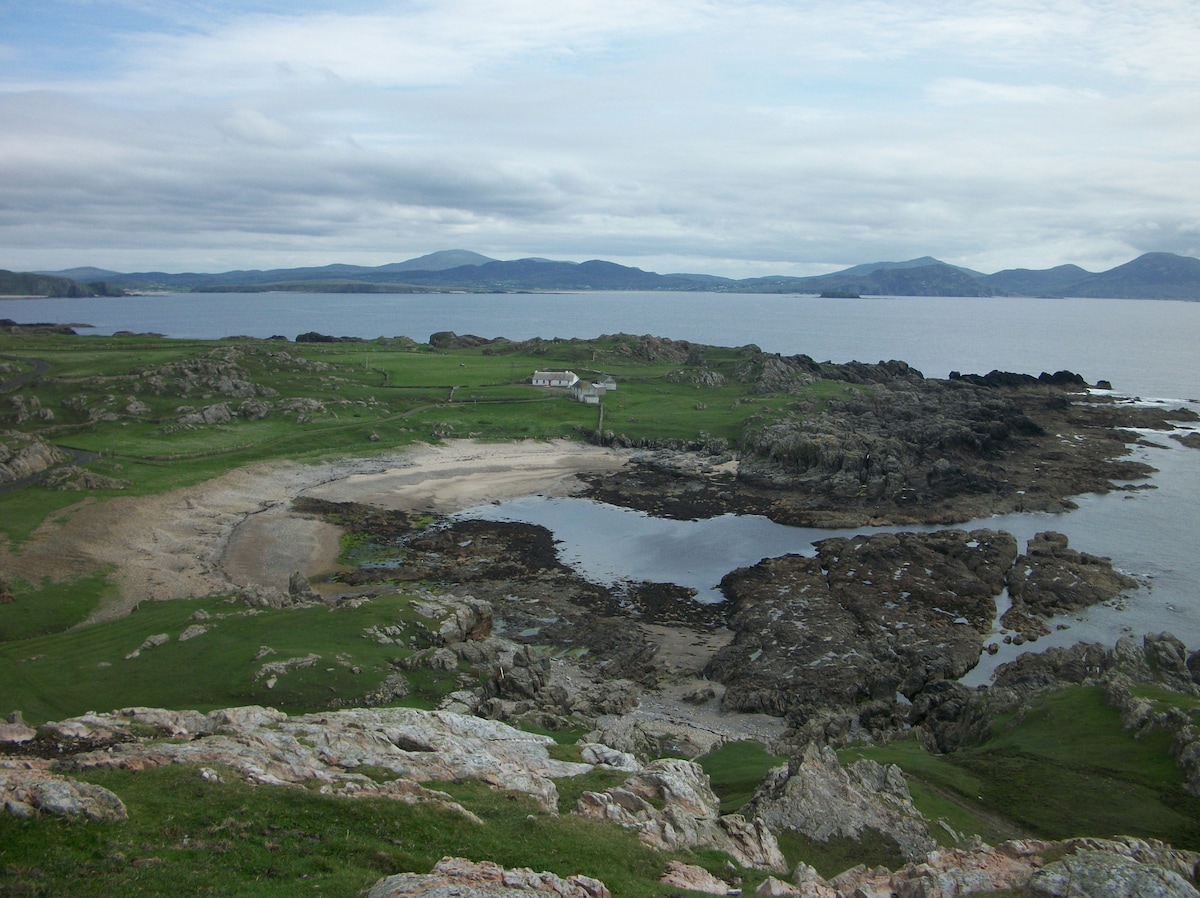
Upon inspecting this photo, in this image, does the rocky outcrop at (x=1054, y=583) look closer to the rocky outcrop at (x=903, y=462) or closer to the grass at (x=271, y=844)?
the rocky outcrop at (x=903, y=462)

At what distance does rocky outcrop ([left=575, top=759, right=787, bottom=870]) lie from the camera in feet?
76.0

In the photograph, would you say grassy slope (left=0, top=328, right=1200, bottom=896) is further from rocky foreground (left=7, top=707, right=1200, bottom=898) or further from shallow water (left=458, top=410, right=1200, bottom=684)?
shallow water (left=458, top=410, right=1200, bottom=684)

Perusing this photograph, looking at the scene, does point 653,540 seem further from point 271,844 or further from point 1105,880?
point 271,844

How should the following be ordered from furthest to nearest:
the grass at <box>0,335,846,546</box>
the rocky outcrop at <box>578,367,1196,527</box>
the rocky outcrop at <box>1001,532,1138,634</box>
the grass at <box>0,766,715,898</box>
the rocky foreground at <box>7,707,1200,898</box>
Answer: the grass at <box>0,335,846,546</box>
the rocky outcrop at <box>578,367,1196,527</box>
the rocky outcrop at <box>1001,532,1138,634</box>
the rocky foreground at <box>7,707,1200,898</box>
the grass at <box>0,766,715,898</box>

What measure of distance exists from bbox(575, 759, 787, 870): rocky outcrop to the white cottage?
10065cm

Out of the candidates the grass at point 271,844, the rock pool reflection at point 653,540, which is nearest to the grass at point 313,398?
the rock pool reflection at point 653,540

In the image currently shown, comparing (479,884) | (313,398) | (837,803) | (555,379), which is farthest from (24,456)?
(837,803)

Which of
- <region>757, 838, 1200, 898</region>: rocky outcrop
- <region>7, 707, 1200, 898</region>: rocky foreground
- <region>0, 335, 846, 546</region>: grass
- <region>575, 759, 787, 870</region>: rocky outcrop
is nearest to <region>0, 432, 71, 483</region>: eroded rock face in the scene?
<region>0, 335, 846, 546</region>: grass

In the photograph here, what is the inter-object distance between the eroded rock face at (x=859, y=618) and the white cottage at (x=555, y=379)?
66255 millimetres

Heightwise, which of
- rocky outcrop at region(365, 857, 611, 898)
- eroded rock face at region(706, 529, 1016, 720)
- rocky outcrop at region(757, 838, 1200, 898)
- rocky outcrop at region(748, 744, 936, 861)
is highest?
rocky outcrop at region(365, 857, 611, 898)

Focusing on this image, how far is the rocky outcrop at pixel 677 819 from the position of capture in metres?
23.2

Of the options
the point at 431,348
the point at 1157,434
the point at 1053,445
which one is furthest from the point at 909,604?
the point at 431,348

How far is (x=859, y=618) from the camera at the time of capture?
171 ft

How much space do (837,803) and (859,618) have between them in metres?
27.0
